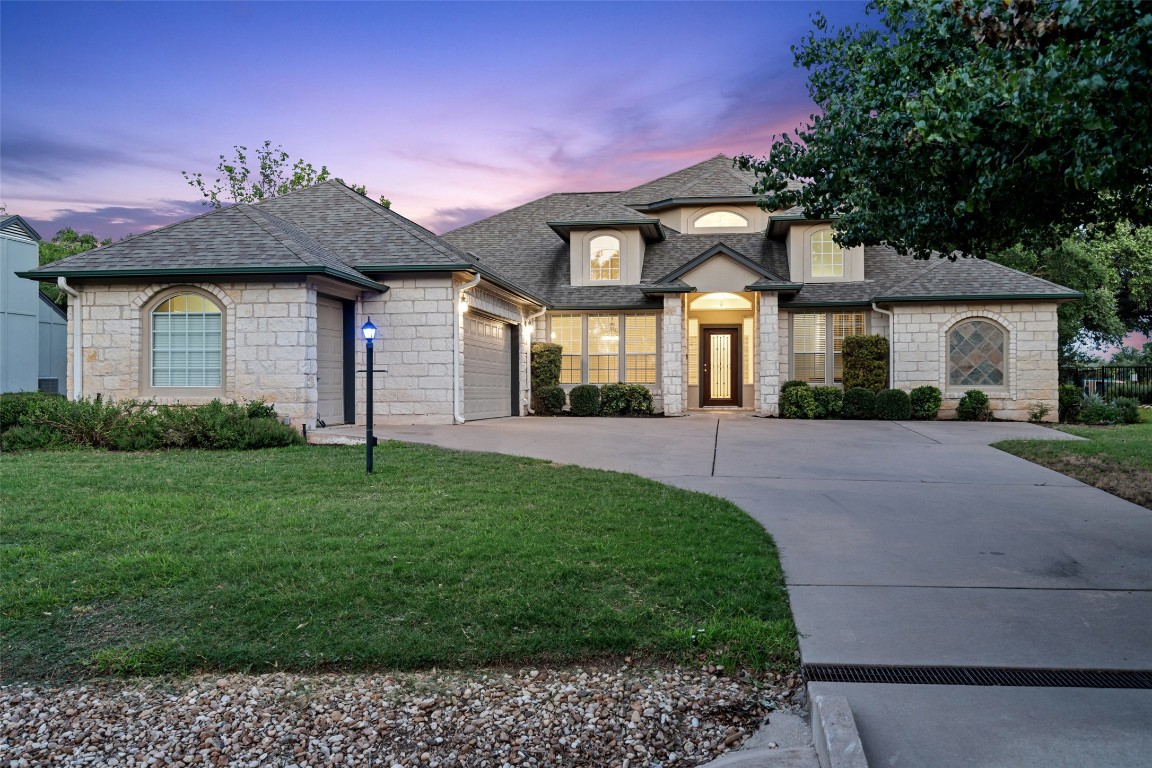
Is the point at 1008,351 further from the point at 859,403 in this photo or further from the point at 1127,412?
the point at 859,403

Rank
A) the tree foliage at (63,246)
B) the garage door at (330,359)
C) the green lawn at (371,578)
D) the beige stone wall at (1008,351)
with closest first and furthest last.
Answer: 1. the green lawn at (371,578)
2. the garage door at (330,359)
3. the beige stone wall at (1008,351)
4. the tree foliage at (63,246)

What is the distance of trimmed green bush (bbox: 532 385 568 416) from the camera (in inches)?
770

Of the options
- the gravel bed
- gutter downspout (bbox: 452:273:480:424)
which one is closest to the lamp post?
the gravel bed

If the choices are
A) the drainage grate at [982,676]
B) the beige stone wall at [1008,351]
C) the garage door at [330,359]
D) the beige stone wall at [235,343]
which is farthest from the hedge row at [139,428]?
the beige stone wall at [1008,351]

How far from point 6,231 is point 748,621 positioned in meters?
26.8

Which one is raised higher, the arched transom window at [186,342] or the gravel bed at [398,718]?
the arched transom window at [186,342]

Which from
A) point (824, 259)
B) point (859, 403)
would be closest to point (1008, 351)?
point (859, 403)

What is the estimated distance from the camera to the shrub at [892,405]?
699 inches

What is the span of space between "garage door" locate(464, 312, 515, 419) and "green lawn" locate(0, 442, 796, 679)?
8.29m

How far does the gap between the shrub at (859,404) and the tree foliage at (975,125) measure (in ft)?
37.1

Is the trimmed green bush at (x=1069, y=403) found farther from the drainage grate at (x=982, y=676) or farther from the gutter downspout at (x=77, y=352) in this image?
the gutter downspout at (x=77, y=352)

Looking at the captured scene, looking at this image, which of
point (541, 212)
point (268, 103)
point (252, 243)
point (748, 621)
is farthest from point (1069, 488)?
point (541, 212)

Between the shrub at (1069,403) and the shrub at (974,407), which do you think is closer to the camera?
the shrub at (974,407)

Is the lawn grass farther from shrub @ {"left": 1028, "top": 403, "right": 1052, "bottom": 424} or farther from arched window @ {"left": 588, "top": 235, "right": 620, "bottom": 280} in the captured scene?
arched window @ {"left": 588, "top": 235, "right": 620, "bottom": 280}
